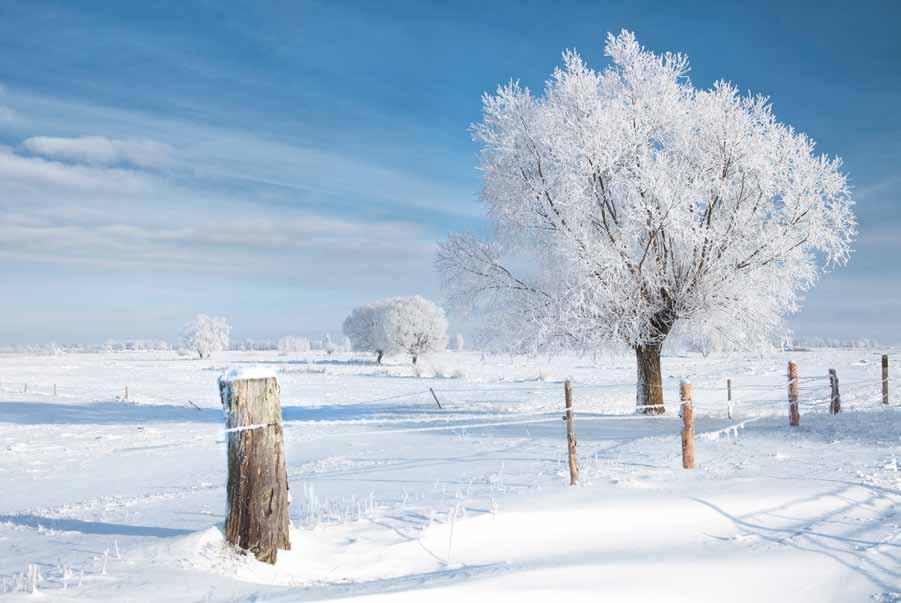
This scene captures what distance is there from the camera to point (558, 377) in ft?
171

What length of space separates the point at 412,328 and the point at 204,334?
63.4 m

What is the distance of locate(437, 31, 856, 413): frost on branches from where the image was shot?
58.8ft

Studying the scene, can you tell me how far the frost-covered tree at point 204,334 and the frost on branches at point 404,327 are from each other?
50.7 meters

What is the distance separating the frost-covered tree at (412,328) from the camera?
87125 millimetres

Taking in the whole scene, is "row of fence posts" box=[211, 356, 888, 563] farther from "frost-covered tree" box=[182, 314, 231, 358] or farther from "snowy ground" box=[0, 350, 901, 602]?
"frost-covered tree" box=[182, 314, 231, 358]

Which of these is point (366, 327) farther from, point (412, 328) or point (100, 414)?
point (100, 414)

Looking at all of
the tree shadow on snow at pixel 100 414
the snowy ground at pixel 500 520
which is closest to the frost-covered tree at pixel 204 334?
the tree shadow on snow at pixel 100 414

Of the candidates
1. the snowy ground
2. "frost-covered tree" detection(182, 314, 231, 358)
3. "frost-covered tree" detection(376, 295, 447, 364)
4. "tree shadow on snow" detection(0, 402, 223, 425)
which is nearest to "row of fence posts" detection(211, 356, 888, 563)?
the snowy ground

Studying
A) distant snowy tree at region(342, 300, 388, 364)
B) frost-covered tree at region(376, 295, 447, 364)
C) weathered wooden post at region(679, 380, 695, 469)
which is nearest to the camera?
weathered wooden post at region(679, 380, 695, 469)

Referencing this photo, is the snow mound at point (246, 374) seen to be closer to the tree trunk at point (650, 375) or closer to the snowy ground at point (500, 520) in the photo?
the snowy ground at point (500, 520)

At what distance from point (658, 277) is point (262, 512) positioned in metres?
15.0

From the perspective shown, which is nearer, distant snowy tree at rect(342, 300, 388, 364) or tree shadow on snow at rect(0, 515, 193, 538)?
tree shadow on snow at rect(0, 515, 193, 538)

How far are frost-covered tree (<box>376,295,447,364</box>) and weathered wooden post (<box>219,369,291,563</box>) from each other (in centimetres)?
8076

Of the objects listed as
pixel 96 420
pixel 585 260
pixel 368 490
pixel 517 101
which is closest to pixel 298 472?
pixel 368 490
